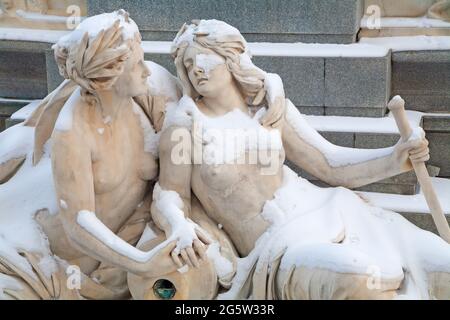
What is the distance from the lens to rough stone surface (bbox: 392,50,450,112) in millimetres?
6887

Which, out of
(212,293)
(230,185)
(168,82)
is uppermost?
(168,82)

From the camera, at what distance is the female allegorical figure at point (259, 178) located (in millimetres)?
4836

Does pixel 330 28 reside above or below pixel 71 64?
below

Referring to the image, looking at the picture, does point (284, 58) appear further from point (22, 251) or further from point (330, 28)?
point (22, 251)

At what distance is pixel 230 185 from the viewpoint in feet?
16.3

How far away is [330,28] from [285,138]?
1.91 meters

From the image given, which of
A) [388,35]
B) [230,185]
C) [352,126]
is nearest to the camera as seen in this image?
[230,185]

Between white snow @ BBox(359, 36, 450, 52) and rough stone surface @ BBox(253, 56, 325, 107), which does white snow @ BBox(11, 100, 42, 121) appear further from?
white snow @ BBox(359, 36, 450, 52)

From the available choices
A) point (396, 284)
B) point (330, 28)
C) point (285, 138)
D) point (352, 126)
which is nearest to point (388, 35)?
point (330, 28)

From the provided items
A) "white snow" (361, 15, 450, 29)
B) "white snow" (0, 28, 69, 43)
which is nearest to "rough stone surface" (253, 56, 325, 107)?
"white snow" (361, 15, 450, 29)

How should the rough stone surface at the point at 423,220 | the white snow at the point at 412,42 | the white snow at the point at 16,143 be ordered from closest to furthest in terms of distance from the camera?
the white snow at the point at 16,143 < the rough stone surface at the point at 423,220 < the white snow at the point at 412,42

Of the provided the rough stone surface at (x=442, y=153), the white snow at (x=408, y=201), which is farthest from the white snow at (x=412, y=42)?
the white snow at (x=408, y=201)

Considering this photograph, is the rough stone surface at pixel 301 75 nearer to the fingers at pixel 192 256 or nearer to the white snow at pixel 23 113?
the white snow at pixel 23 113

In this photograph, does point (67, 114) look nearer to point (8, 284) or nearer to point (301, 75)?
point (8, 284)
